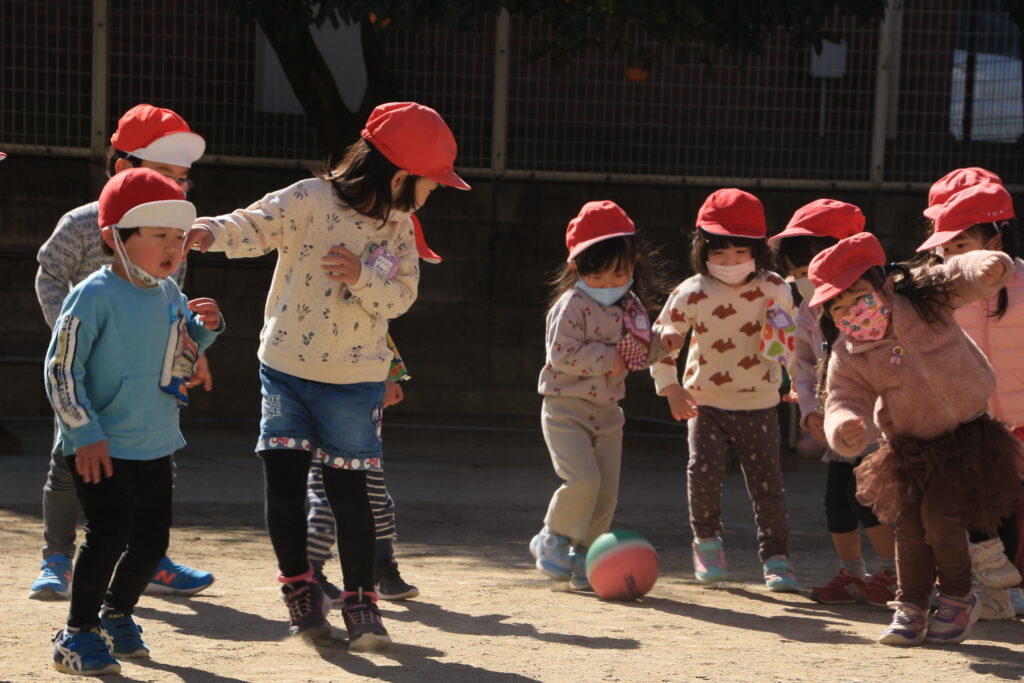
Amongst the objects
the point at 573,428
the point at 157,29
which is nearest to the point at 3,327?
the point at 157,29

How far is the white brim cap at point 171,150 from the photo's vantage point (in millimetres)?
5273

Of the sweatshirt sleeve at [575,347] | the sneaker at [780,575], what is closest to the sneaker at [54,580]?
the sweatshirt sleeve at [575,347]

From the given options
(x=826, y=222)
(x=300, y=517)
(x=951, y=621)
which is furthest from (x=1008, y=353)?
(x=300, y=517)

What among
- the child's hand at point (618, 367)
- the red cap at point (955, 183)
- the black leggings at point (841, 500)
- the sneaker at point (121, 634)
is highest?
the red cap at point (955, 183)

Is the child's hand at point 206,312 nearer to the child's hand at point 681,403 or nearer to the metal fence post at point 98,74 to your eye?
the child's hand at point 681,403

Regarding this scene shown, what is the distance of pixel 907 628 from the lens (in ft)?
15.5

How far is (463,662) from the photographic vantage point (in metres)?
4.38

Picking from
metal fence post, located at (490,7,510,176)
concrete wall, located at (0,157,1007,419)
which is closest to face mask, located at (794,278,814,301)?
concrete wall, located at (0,157,1007,419)

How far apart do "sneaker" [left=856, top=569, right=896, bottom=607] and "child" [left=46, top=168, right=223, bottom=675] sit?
8.75ft

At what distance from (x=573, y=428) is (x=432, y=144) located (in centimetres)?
161

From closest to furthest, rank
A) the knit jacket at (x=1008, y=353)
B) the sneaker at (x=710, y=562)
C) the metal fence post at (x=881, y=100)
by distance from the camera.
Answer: the knit jacket at (x=1008, y=353) → the sneaker at (x=710, y=562) → the metal fence post at (x=881, y=100)

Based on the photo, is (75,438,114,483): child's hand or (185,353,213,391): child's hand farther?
(185,353,213,391): child's hand

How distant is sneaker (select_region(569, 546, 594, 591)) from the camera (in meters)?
5.69

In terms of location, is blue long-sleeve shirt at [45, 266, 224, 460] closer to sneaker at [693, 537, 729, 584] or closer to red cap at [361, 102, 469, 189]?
red cap at [361, 102, 469, 189]
